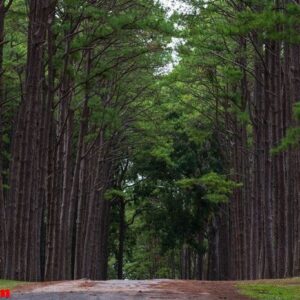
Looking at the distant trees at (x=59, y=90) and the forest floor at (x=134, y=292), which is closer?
the forest floor at (x=134, y=292)

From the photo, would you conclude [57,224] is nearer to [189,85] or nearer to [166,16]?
[166,16]

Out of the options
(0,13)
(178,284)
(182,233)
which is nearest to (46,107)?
(0,13)

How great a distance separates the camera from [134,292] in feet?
35.0

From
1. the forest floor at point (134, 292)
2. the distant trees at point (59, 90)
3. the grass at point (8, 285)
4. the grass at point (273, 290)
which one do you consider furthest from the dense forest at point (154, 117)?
the forest floor at point (134, 292)

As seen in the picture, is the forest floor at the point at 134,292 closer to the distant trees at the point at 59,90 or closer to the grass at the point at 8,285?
the grass at the point at 8,285

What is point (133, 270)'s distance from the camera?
60.2 m

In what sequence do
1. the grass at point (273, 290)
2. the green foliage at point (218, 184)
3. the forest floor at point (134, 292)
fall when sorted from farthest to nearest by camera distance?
the green foliage at point (218, 184) < the grass at point (273, 290) < the forest floor at point (134, 292)

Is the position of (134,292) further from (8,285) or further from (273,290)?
(8,285)

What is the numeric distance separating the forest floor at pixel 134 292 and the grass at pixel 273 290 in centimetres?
19

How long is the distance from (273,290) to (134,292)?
2453mm

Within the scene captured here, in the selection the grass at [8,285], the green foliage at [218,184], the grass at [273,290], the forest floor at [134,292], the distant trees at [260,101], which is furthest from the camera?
the green foliage at [218,184]

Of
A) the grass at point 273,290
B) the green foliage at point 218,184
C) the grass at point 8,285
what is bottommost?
the grass at point 8,285

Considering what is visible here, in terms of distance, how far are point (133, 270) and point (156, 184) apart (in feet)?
74.4

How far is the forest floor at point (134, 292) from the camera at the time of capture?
1006 cm
